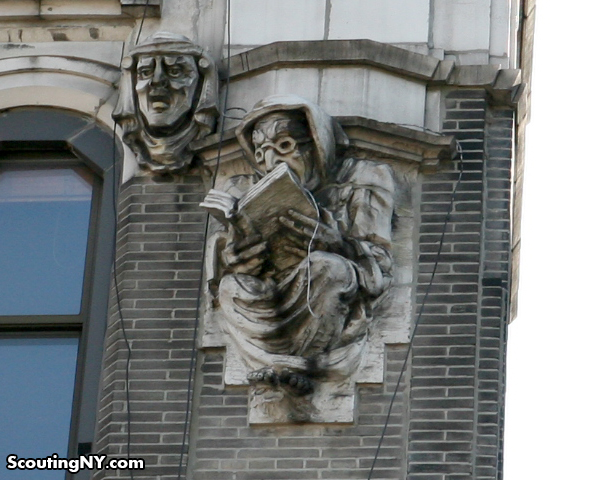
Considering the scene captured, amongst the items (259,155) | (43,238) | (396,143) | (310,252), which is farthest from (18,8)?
(310,252)

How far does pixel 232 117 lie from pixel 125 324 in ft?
5.44

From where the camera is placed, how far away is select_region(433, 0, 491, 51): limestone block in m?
15.4

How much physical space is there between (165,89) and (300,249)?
166cm

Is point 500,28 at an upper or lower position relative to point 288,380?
upper

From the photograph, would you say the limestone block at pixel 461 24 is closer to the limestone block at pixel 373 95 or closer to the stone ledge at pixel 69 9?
the limestone block at pixel 373 95

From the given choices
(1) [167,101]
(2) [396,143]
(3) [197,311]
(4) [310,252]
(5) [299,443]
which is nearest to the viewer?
(5) [299,443]

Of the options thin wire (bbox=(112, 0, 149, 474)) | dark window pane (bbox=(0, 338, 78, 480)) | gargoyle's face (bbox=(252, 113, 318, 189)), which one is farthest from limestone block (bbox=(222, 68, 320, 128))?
dark window pane (bbox=(0, 338, 78, 480))

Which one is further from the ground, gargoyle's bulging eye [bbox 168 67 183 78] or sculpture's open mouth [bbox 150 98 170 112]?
gargoyle's bulging eye [bbox 168 67 183 78]

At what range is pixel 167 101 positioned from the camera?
15.2 metres

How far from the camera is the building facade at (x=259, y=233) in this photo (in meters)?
13.9

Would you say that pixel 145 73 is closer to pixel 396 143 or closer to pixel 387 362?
pixel 396 143

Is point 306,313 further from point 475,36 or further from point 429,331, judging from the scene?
point 475,36

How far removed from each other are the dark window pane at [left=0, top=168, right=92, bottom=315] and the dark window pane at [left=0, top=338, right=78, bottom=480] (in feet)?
0.91

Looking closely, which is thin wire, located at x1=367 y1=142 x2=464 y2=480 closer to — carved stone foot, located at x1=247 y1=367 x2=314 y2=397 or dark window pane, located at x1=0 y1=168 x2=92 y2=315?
carved stone foot, located at x1=247 y1=367 x2=314 y2=397
